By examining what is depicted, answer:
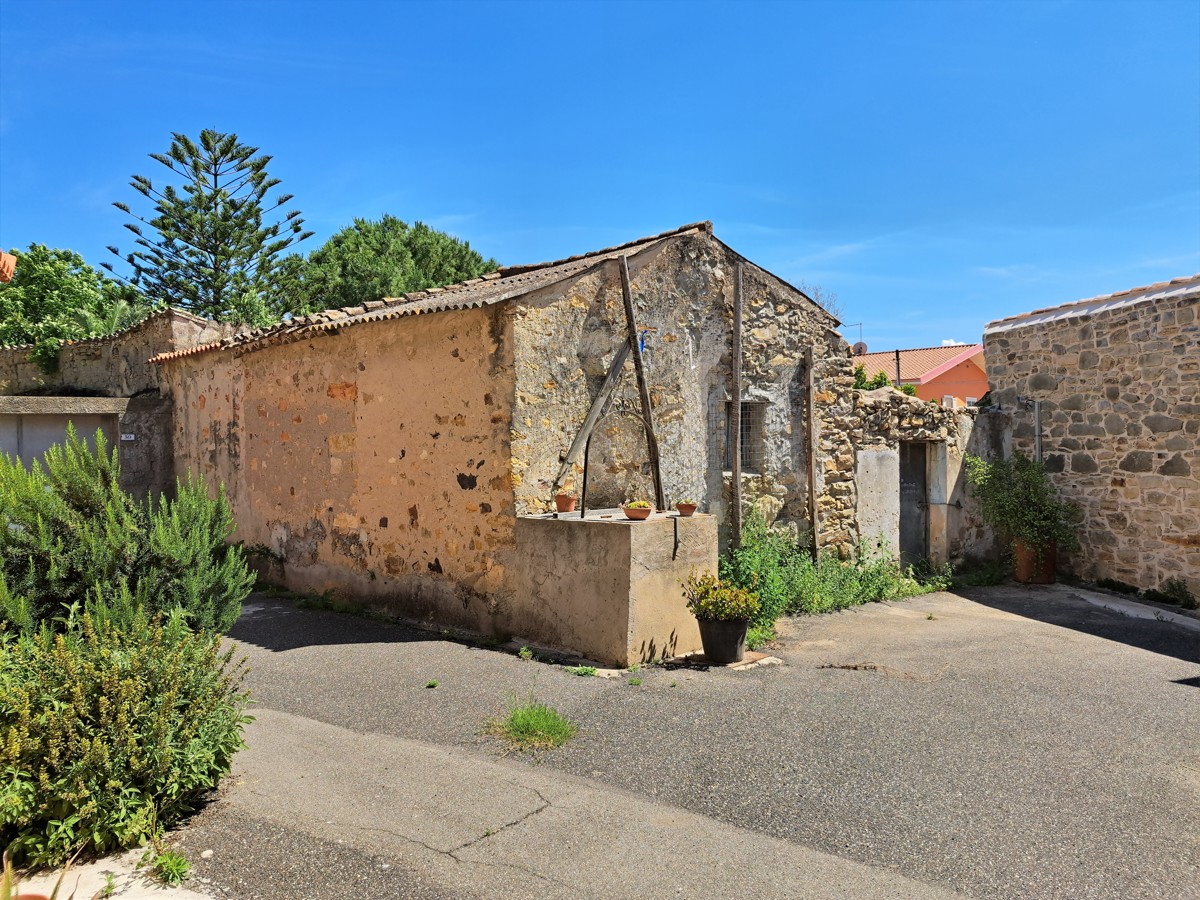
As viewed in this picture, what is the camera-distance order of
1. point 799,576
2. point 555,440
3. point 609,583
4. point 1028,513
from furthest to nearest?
point 1028,513, point 799,576, point 555,440, point 609,583

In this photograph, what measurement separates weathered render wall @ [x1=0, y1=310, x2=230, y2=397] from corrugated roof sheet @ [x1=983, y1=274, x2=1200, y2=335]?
43.9ft

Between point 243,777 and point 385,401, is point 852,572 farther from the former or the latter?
point 243,777

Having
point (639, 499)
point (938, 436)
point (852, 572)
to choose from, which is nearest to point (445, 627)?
point (639, 499)

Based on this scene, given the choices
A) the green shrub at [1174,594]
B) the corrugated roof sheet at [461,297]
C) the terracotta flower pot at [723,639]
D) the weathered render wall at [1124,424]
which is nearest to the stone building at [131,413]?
the corrugated roof sheet at [461,297]

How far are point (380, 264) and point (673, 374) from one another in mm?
18056

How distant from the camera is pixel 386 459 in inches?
337

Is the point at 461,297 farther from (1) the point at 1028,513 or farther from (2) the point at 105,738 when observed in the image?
(1) the point at 1028,513

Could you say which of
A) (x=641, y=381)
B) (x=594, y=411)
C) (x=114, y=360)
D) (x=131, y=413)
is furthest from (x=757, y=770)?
(x=114, y=360)

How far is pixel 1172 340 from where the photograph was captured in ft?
35.5

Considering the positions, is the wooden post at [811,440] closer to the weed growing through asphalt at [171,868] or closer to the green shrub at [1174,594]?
the green shrub at [1174,594]

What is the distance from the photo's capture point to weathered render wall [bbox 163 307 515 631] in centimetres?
765

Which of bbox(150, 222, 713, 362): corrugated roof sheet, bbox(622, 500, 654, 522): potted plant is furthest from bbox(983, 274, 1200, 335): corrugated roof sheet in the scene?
bbox(622, 500, 654, 522): potted plant

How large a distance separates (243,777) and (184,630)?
868 millimetres

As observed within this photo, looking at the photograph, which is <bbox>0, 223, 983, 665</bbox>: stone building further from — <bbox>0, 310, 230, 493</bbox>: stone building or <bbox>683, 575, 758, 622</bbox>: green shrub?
<bbox>683, 575, 758, 622</bbox>: green shrub
